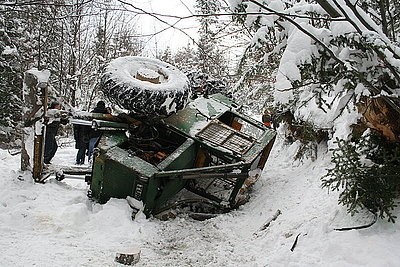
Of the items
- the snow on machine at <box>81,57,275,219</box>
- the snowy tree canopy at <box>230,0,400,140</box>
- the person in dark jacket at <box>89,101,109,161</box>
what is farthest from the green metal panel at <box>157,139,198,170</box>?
the person in dark jacket at <box>89,101,109,161</box>

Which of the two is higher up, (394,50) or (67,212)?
(394,50)

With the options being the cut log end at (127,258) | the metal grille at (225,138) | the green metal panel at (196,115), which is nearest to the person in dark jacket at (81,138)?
the green metal panel at (196,115)

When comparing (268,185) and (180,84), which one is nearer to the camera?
(180,84)

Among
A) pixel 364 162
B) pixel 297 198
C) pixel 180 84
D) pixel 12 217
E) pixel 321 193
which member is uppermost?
pixel 364 162

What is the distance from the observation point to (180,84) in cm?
638

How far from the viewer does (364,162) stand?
4.09 metres

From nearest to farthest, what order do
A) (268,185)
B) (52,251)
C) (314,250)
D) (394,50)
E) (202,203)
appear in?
(394,50)
(314,250)
(52,251)
(202,203)
(268,185)

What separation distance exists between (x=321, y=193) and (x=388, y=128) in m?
1.53

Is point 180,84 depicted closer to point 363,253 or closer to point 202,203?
point 202,203

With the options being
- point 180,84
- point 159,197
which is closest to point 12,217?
point 159,197

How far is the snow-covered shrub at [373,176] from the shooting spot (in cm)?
377

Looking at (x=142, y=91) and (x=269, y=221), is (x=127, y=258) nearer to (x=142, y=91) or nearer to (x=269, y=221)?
(x=269, y=221)

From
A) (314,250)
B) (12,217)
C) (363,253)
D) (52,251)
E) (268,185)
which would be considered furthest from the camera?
(268,185)

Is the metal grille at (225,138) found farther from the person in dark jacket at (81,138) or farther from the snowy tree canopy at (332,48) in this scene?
the person in dark jacket at (81,138)
